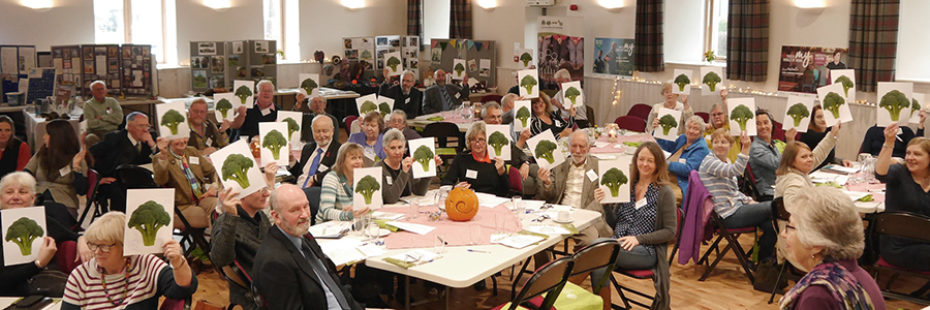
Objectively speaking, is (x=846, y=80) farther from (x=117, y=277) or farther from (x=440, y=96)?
(x=117, y=277)

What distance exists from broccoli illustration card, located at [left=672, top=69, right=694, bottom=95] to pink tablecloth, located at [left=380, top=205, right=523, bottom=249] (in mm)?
4475

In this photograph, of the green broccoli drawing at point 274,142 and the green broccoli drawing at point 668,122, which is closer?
the green broccoli drawing at point 274,142

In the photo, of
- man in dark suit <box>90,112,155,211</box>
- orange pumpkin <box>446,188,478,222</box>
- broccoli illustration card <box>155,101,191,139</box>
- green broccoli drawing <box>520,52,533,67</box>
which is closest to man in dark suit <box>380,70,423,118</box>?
green broccoli drawing <box>520,52,533,67</box>

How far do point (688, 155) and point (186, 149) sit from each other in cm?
432

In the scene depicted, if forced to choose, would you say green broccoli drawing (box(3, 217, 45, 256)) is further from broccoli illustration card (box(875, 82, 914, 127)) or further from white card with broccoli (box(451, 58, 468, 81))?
white card with broccoli (box(451, 58, 468, 81))

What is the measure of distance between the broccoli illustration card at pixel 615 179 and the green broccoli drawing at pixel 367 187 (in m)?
1.44

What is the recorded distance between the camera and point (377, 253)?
15.7ft

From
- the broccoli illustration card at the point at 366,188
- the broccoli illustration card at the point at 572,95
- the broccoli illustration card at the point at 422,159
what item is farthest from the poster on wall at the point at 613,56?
the broccoli illustration card at the point at 366,188

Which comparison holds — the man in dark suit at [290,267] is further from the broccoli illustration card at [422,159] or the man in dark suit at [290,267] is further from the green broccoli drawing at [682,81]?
the green broccoli drawing at [682,81]

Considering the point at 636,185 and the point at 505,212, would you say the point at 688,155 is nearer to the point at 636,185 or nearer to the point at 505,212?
the point at 636,185

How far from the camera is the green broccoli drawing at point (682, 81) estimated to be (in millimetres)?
9609

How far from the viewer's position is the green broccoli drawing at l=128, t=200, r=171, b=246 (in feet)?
12.2

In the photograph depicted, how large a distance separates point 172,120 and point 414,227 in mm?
2610

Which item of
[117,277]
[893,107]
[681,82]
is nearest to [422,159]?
[117,277]
